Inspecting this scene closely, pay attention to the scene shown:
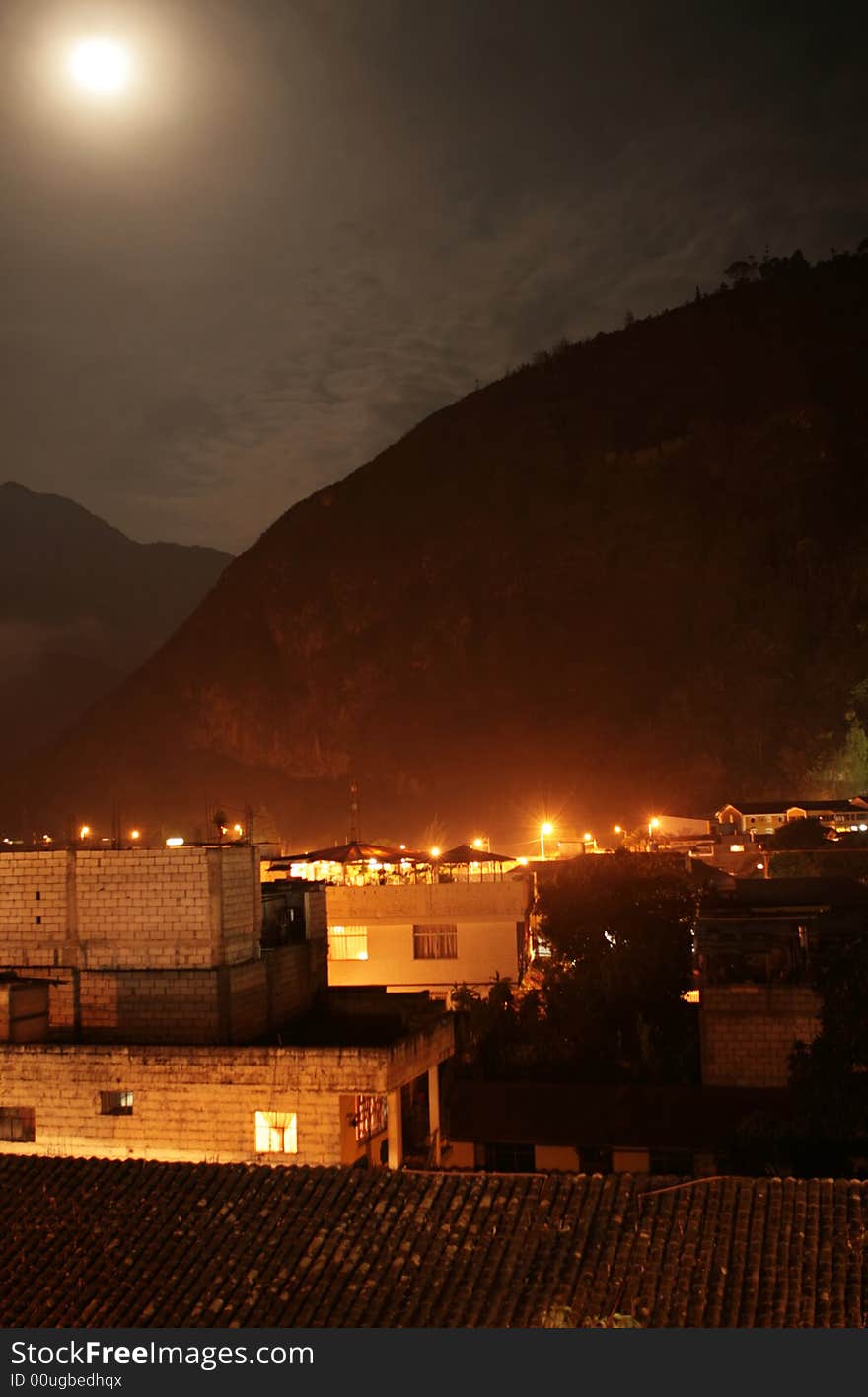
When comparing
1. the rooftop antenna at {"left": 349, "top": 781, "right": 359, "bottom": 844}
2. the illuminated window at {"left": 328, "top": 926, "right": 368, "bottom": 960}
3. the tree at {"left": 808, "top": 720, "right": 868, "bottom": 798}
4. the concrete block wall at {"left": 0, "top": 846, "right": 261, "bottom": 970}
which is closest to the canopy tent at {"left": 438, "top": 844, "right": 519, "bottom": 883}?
the illuminated window at {"left": 328, "top": 926, "right": 368, "bottom": 960}

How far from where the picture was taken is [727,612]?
272 ft

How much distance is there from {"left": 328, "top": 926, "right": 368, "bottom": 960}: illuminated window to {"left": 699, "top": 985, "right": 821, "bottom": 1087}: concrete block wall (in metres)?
14.3

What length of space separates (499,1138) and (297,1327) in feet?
34.7

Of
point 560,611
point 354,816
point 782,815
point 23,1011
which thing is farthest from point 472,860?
point 560,611

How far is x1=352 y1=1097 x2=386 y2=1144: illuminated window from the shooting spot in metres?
13.7

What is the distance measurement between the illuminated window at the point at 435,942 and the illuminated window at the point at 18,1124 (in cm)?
1865

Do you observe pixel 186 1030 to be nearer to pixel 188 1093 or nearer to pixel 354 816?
pixel 188 1093

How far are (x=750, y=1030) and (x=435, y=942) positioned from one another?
551 inches

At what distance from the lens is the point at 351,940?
106 ft

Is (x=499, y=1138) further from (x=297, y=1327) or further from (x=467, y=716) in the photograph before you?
(x=467, y=716)

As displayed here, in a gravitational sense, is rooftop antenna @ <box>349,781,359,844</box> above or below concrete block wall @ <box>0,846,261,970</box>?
above

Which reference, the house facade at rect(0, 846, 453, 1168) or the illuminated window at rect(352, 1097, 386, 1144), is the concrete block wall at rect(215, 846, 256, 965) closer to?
the house facade at rect(0, 846, 453, 1168)

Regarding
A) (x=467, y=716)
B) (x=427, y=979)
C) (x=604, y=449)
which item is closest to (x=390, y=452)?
(x=604, y=449)

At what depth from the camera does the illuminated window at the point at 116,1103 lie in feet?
45.1
